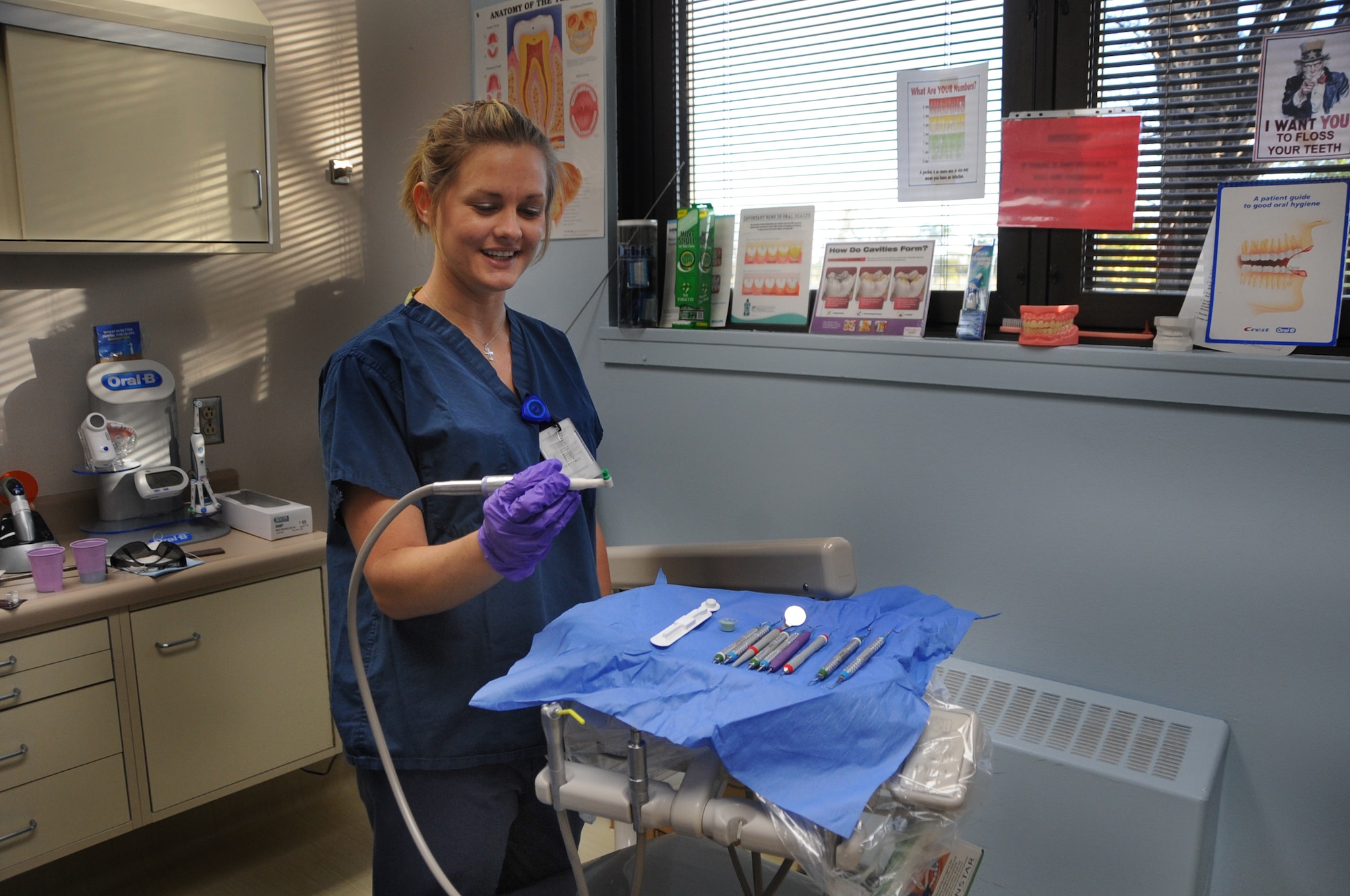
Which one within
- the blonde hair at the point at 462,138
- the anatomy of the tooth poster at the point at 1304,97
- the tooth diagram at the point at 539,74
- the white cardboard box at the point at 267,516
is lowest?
the white cardboard box at the point at 267,516

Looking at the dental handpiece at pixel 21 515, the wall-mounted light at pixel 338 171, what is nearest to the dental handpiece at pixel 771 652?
the dental handpiece at pixel 21 515

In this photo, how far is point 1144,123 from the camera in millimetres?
1831

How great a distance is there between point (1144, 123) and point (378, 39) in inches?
78.8

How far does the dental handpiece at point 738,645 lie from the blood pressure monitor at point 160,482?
1.69m

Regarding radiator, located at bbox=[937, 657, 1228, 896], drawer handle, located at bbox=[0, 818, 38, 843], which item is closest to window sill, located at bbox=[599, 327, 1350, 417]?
radiator, located at bbox=[937, 657, 1228, 896]

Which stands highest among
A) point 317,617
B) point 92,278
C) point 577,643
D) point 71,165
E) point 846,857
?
point 71,165

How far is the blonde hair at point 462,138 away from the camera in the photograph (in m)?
1.26

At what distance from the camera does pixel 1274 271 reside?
1.67 meters

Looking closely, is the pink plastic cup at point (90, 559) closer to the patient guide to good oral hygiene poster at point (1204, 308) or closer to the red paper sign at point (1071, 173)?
the red paper sign at point (1071, 173)

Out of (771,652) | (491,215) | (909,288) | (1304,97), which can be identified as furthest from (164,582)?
(1304,97)

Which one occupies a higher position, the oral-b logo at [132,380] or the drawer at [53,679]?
the oral-b logo at [132,380]

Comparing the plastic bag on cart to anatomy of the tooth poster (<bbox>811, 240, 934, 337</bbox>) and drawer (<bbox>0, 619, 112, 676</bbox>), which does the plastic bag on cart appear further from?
drawer (<bbox>0, 619, 112, 676</bbox>)

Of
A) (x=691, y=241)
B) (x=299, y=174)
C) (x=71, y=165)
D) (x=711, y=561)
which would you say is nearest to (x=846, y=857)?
(x=711, y=561)

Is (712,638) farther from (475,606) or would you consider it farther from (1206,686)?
(1206,686)
